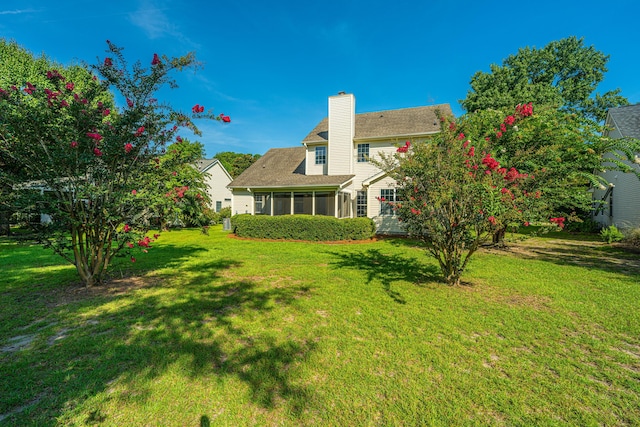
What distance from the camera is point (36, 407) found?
95.3 inches

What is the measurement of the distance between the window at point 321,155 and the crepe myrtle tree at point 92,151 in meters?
11.9

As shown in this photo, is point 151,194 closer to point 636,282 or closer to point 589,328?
point 589,328

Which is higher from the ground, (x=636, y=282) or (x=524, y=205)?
(x=524, y=205)

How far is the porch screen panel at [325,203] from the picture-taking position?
1542cm

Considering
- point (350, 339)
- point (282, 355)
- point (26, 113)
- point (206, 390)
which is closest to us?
point (206, 390)

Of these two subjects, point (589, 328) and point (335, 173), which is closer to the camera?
point (589, 328)

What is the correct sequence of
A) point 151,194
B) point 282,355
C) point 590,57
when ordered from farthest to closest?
point 590,57, point 151,194, point 282,355

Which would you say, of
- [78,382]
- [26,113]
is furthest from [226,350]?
[26,113]

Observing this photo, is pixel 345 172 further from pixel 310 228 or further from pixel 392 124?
pixel 310 228

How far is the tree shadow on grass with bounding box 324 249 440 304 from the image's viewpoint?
649cm

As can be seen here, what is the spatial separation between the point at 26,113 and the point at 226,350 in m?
5.54

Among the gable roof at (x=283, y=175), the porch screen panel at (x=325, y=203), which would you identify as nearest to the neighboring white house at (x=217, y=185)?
the gable roof at (x=283, y=175)

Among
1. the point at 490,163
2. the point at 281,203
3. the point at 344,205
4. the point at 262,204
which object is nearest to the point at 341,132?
the point at 344,205

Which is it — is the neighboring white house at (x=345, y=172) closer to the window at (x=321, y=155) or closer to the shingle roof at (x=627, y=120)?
the window at (x=321, y=155)
